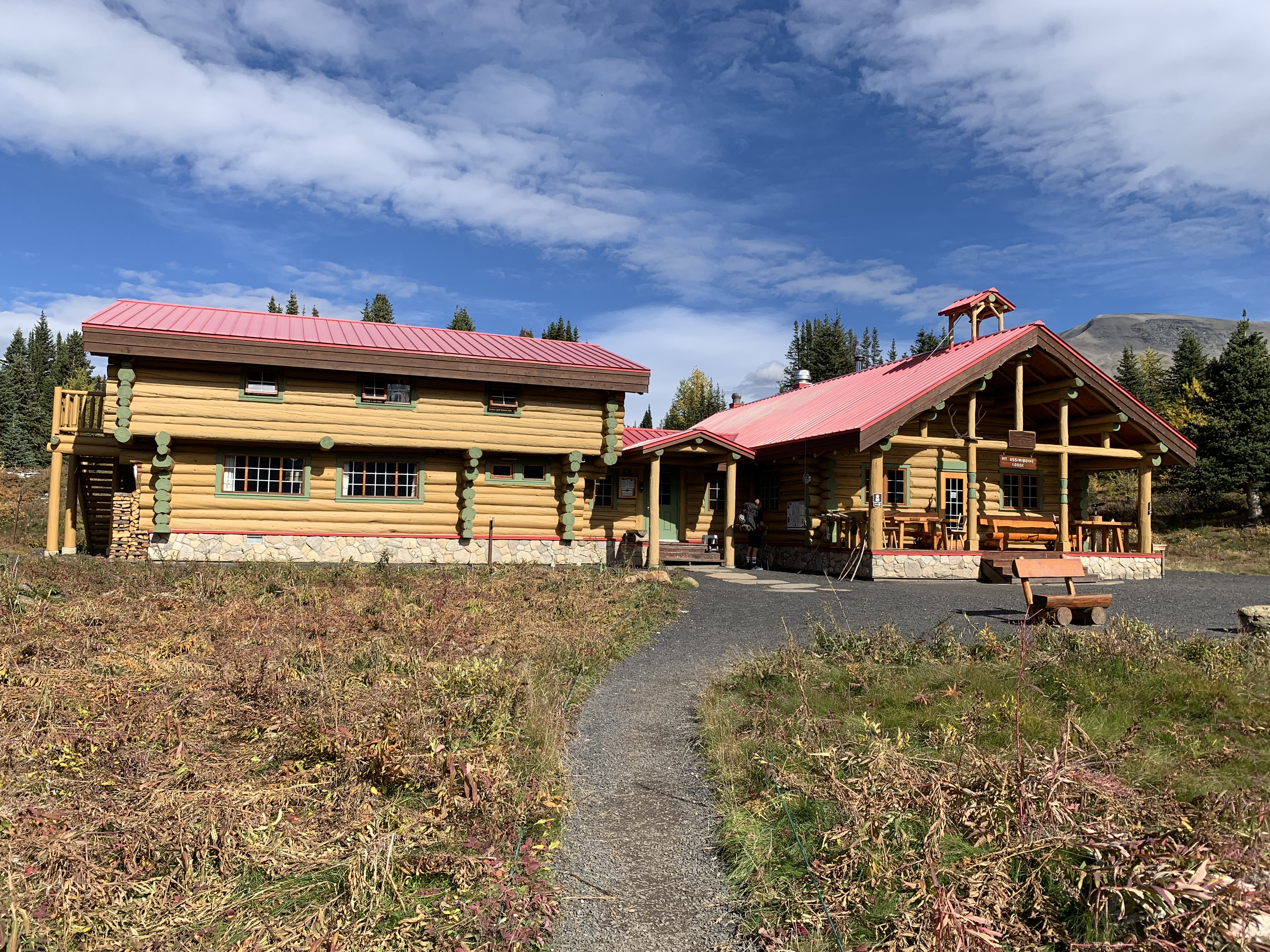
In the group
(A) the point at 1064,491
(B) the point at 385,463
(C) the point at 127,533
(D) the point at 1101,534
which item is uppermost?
(B) the point at 385,463

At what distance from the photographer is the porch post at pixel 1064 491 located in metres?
22.8

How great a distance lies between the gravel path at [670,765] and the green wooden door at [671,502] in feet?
28.2

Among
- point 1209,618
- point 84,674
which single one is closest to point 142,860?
point 84,674

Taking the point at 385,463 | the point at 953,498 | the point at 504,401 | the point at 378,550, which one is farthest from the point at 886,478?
the point at 378,550

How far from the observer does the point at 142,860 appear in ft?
15.1

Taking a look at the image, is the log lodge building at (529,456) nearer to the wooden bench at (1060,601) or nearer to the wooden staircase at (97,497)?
the wooden staircase at (97,497)

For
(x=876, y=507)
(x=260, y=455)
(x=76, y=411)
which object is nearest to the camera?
(x=76, y=411)

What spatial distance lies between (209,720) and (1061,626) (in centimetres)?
1070

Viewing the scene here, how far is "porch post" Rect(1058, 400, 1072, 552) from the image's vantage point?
22.8 metres

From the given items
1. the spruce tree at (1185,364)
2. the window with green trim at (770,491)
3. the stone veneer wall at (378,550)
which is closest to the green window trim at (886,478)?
the window with green trim at (770,491)

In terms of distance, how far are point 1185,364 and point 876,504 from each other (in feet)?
137

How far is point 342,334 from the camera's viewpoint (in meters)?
21.4

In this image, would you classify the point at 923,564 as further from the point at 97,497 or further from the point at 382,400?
the point at 97,497

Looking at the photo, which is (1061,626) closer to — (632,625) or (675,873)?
(632,625)
